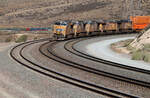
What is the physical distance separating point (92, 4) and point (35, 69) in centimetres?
8673

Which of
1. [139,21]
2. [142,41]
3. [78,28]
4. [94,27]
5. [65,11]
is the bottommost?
[142,41]

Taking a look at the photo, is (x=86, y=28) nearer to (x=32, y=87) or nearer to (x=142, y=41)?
(x=142, y=41)

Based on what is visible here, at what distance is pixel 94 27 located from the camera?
38.2 metres

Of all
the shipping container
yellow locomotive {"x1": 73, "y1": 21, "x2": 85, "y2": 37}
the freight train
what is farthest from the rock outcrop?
the shipping container

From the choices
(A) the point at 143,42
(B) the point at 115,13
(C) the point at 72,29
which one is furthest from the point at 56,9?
(A) the point at 143,42

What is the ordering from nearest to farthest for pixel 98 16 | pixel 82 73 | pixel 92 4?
pixel 82 73 < pixel 98 16 < pixel 92 4

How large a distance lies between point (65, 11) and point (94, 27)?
176 feet

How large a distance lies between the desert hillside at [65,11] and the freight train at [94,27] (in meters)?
28.0

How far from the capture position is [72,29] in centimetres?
3294

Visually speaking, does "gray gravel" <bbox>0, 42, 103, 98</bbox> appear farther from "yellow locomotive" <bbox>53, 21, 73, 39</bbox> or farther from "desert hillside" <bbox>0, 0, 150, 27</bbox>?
"desert hillside" <bbox>0, 0, 150, 27</bbox>

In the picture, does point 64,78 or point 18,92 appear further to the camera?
point 64,78

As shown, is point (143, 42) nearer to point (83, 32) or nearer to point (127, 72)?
point (127, 72)

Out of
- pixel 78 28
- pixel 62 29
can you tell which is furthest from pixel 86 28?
pixel 62 29

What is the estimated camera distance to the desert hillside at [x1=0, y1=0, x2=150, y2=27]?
78.1m
